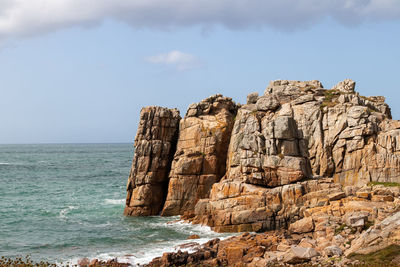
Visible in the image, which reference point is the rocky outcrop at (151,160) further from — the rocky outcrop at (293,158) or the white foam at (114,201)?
the white foam at (114,201)

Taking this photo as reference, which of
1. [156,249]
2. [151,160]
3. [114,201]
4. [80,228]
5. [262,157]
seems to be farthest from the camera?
[114,201]

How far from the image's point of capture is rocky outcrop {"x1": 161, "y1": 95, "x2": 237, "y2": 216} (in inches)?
2111

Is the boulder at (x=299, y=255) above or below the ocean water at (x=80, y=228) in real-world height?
above

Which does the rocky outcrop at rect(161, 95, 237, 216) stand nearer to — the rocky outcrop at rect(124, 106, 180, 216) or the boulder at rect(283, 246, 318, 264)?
the rocky outcrop at rect(124, 106, 180, 216)

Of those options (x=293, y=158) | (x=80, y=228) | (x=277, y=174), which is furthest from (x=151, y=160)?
(x=293, y=158)

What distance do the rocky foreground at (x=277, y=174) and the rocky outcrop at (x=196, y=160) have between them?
12 centimetres

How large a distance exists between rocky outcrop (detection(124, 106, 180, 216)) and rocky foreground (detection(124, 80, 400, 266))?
13 centimetres

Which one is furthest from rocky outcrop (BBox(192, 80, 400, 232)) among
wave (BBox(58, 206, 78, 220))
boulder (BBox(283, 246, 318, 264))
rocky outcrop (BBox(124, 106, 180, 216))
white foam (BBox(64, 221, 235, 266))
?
wave (BBox(58, 206, 78, 220))

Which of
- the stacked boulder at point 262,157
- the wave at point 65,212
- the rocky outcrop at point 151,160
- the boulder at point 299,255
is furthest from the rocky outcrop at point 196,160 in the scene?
the boulder at point 299,255

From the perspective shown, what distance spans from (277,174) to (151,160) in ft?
58.2

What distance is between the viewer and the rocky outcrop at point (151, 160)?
55.7 meters

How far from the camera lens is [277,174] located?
45.7m

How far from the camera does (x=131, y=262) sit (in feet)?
118

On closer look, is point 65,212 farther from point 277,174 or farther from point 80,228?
point 277,174
